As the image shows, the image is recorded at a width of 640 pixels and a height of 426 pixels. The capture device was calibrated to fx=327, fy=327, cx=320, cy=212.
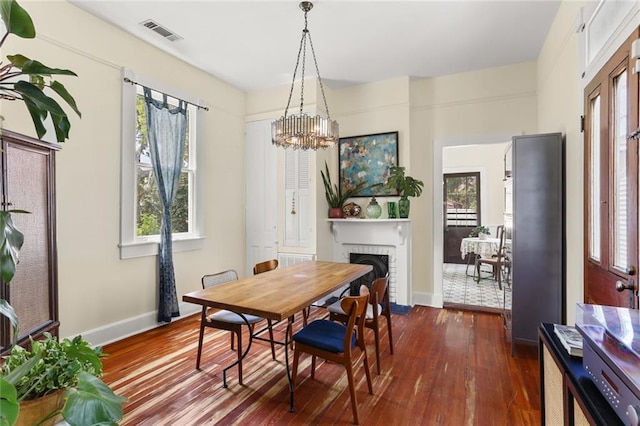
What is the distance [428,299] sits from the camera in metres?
4.43

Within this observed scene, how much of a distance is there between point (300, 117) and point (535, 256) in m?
2.41

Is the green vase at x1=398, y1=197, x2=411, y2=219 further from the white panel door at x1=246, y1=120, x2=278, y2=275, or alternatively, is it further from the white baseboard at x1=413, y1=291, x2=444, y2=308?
the white panel door at x1=246, y1=120, x2=278, y2=275

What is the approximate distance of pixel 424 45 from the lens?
3574 millimetres

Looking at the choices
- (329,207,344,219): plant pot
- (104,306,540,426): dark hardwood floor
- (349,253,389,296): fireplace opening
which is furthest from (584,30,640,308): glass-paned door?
(329,207,344,219): plant pot

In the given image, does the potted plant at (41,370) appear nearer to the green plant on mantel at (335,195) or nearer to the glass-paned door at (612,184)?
the glass-paned door at (612,184)

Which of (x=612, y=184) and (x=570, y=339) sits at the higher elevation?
(x=612, y=184)

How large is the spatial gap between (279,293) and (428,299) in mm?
2862

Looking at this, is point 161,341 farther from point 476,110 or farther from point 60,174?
point 476,110

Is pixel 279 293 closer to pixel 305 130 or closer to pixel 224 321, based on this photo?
pixel 224 321

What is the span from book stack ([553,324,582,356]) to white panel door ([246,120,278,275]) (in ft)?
11.9

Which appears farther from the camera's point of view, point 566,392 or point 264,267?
point 264,267

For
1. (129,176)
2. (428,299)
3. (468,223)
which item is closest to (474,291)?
(428,299)

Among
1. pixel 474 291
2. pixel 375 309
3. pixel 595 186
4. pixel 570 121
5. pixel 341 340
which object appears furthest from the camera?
pixel 474 291

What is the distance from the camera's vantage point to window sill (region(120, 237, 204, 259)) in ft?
10.9
